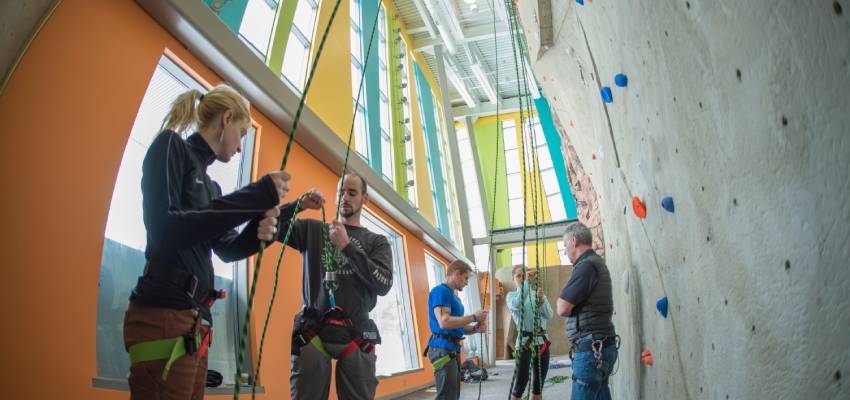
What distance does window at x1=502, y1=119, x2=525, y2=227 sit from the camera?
52.4ft

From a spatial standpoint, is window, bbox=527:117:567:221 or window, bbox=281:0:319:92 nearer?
window, bbox=281:0:319:92

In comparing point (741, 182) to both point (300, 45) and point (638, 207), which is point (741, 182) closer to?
point (638, 207)

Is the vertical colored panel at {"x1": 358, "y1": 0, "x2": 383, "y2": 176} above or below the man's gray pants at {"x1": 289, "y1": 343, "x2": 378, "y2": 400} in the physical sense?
above

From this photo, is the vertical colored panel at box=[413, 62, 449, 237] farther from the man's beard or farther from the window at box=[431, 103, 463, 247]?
the man's beard

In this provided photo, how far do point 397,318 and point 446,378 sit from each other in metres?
4.66

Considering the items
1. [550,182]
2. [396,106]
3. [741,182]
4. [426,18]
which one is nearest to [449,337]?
[741,182]

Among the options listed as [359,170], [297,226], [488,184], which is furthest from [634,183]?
[488,184]

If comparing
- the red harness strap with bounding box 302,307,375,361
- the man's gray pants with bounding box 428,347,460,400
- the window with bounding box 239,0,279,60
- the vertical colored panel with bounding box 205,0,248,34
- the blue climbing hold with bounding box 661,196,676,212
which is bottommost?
the man's gray pants with bounding box 428,347,460,400

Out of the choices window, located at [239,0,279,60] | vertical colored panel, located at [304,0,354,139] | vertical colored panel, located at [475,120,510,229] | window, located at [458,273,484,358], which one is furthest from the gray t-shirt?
vertical colored panel, located at [475,120,510,229]

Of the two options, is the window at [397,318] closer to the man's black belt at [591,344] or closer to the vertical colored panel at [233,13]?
the vertical colored panel at [233,13]

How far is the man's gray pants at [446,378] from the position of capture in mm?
3069

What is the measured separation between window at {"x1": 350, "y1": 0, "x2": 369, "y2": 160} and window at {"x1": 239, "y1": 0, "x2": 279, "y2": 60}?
1.90 metres

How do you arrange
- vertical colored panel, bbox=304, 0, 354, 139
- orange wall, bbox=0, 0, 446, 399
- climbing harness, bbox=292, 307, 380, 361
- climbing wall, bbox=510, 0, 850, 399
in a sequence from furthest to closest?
vertical colored panel, bbox=304, 0, 354, 139, orange wall, bbox=0, 0, 446, 399, climbing harness, bbox=292, 307, 380, 361, climbing wall, bbox=510, 0, 850, 399

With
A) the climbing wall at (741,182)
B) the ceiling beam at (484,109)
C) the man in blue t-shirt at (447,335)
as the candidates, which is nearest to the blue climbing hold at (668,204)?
the climbing wall at (741,182)
